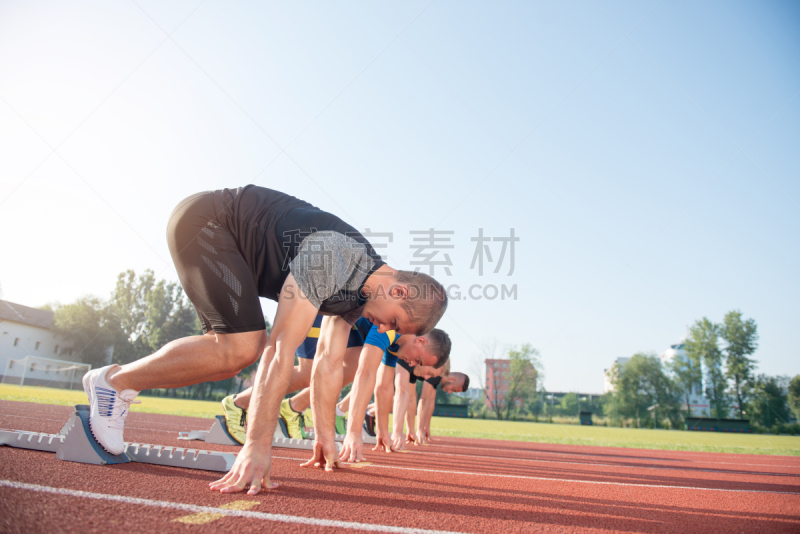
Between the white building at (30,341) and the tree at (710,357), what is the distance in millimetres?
69375

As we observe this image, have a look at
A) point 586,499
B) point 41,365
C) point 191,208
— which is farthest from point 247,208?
point 41,365

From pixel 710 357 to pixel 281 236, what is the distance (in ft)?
233

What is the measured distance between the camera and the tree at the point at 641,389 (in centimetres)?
5962

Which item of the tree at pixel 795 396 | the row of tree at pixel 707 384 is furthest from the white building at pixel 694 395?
the tree at pixel 795 396

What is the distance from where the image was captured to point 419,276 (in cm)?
277

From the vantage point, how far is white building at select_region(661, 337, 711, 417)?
6116cm

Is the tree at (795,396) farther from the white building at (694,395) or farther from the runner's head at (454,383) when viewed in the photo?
the runner's head at (454,383)

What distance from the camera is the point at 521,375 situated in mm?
65625

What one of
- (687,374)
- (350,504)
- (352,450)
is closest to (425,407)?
(352,450)

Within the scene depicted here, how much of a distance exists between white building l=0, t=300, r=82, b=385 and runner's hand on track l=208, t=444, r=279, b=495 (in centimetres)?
4217

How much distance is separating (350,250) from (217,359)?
1111mm

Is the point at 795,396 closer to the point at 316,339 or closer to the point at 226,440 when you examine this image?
the point at 316,339

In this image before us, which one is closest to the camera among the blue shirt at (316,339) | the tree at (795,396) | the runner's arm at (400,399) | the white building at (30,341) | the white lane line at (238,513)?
the white lane line at (238,513)

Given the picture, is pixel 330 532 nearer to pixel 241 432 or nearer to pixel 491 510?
pixel 491 510
